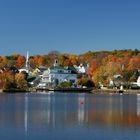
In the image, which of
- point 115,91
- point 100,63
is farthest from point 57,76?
point 115,91

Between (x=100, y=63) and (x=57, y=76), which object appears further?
(x=100, y=63)

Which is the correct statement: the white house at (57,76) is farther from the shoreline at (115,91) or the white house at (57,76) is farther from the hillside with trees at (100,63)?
the shoreline at (115,91)

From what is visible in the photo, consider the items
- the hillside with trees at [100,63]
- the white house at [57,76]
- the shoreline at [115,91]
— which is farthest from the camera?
the white house at [57,76]

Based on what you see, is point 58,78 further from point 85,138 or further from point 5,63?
point 85,138

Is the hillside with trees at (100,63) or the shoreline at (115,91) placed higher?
the hillside with trees at (100,63)

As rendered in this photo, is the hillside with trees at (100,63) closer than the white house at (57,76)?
Yes

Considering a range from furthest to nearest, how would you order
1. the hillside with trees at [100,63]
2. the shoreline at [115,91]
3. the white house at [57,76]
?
the white house at [57,76], the hillside with trees at [100,63], the shoreline at [115,91]

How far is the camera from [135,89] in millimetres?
103562

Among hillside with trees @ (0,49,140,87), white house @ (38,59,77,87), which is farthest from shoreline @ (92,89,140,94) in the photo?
white house @ (38,59,77,87)

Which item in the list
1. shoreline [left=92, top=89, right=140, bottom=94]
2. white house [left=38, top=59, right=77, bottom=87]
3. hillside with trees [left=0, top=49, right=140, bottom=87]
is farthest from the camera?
white house [left=38, top=59, right=77, bottom=87]

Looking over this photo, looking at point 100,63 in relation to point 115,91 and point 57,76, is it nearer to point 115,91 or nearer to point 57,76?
point 57,76

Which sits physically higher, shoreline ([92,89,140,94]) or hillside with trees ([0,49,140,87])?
hillside with trees ([0,49,140,87])

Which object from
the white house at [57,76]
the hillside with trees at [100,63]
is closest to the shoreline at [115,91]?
the hillside with trees at [100,63]

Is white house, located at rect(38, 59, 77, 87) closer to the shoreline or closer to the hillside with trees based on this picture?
the hillside with trees
